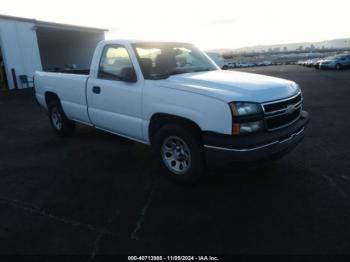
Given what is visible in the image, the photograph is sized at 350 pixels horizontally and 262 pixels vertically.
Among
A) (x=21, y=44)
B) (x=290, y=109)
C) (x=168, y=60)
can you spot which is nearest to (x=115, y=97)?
(x=168, y=60)

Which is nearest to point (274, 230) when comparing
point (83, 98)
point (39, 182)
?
point (39, 182)

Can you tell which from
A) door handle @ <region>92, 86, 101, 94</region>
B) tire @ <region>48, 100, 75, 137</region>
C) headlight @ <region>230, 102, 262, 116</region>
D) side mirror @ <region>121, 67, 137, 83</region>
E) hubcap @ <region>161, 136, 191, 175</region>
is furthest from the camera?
tire @ <region>48, 100, 75, 137</region>

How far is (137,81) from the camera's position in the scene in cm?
452

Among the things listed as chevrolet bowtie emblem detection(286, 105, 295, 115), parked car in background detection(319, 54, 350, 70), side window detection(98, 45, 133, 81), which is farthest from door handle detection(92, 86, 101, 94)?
parked car in background detection(319, 54, 350, 70)

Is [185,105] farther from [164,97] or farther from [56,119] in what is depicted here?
[56,119]

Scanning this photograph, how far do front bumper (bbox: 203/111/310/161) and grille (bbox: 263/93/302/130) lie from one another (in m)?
0.11

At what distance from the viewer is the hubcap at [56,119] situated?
6.85m

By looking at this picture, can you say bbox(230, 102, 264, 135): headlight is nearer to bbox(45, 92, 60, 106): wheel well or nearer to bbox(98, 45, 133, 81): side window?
bbox(98, 45, 133, 81): side window

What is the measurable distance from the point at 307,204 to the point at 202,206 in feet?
4.11

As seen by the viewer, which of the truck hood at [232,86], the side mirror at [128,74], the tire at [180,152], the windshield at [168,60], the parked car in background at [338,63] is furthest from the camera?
the parked car in background at [338,63]

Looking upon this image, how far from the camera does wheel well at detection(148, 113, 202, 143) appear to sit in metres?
4.00

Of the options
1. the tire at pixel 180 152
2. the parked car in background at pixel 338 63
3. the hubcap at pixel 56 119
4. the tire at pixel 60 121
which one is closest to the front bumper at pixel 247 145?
the tire at pixel 180 152

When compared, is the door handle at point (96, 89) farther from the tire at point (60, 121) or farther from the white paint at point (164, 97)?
the tire at point (60, 121)

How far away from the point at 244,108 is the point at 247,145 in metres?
0.43
